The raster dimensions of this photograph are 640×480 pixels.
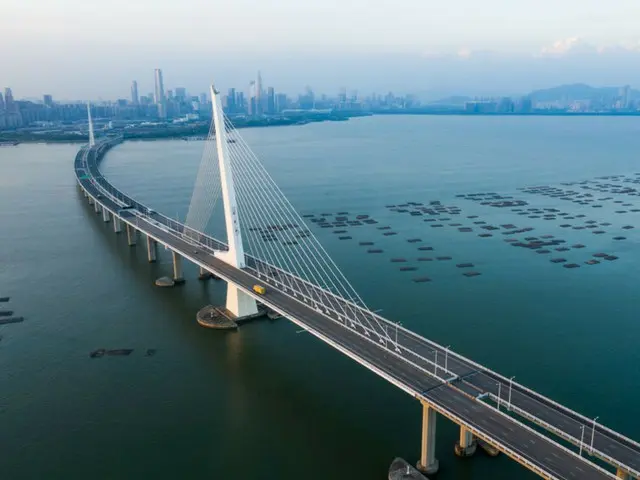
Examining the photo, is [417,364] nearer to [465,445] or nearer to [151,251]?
[465,445]

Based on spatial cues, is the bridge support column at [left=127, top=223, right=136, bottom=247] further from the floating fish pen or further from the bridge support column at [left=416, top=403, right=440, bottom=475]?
the bridge support column at [left=416, top=403, right=440, bottom=475]

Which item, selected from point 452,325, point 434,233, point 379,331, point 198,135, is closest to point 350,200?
point 434,233

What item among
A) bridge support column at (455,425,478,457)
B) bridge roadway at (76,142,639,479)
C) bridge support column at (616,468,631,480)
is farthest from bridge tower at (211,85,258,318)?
bridge support column at (616,468,631,480)

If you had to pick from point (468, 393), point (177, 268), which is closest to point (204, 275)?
point (177, 268)

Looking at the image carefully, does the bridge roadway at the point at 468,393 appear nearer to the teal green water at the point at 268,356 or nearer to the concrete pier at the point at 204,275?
the teal green water at the point at 268,356

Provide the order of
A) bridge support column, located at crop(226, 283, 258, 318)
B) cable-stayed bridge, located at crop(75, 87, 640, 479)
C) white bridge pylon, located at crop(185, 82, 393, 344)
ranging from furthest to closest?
bridge support column, located at crop(226, 283, 258, 318) → white bridge pylon, located at crop(185, 82, 393, 344) → cable-stayed bridge, located at crop(75, 87, 640, 479)

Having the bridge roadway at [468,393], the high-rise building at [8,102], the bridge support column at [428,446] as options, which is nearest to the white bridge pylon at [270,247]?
the bridge roadway at [468,393]
